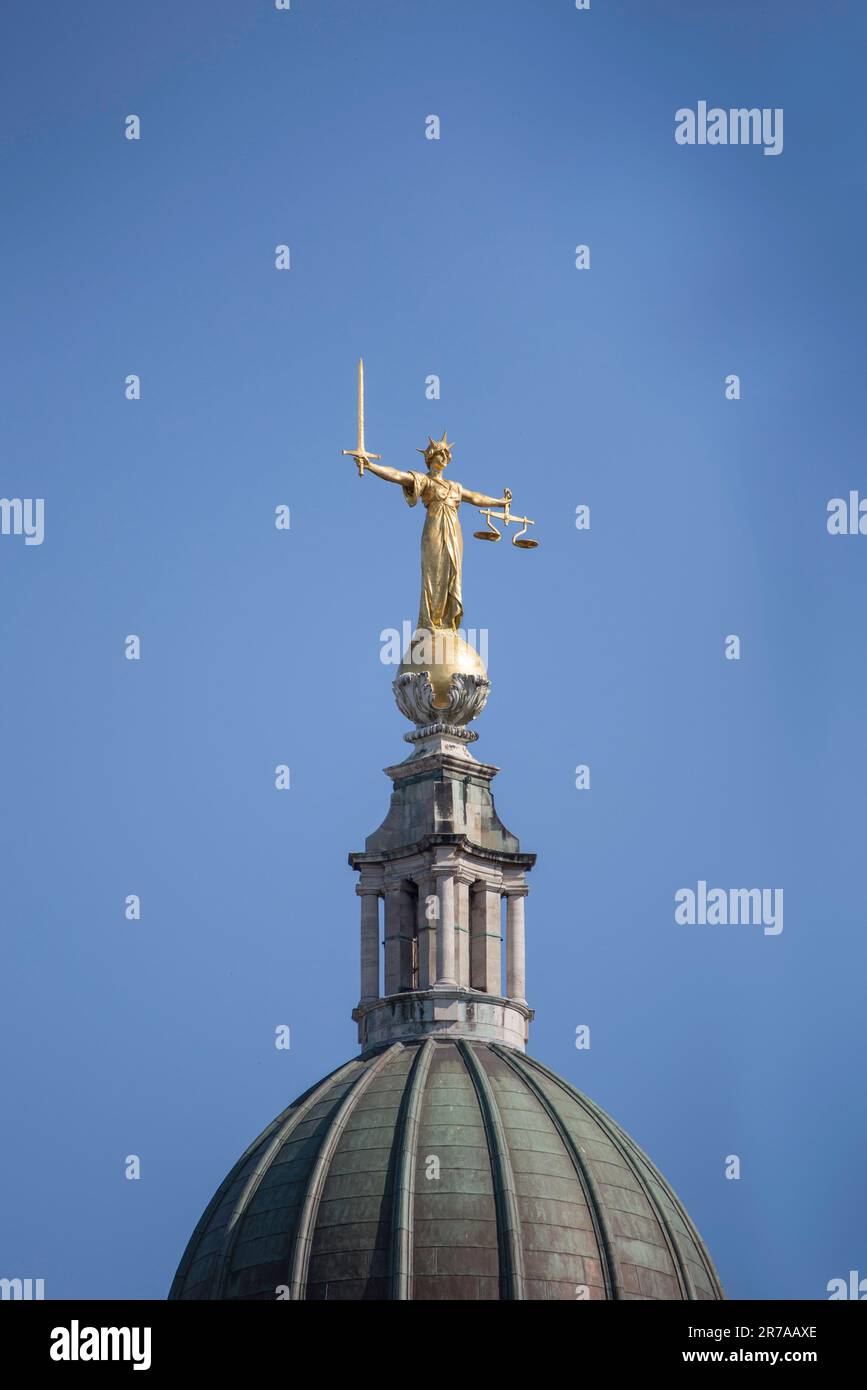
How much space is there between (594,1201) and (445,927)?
12.4 meters

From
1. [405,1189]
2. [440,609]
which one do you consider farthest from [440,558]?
[405,1189]

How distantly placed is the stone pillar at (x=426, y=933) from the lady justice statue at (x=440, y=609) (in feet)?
19.8

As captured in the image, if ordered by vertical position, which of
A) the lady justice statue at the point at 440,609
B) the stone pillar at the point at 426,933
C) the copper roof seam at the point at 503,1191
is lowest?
the copper roof seam at the point at 503,1191

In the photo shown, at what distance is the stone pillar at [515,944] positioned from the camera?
144m

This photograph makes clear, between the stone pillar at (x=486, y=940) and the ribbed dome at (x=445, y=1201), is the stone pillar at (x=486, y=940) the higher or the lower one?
the higher one

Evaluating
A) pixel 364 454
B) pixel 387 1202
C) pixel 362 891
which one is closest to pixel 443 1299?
pixel 387 1202

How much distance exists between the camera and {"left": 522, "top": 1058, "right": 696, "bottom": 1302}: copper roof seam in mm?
134125

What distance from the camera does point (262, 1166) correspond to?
137m

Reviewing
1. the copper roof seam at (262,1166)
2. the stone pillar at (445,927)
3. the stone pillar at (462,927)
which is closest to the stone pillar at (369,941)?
the stone pillar at (445,927)

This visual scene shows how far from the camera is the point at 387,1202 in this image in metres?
132

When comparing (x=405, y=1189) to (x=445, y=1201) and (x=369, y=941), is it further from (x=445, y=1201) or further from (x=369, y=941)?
(x=369, y=941)

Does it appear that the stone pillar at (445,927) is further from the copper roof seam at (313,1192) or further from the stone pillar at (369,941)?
the copper roof seam at (313,1192)
